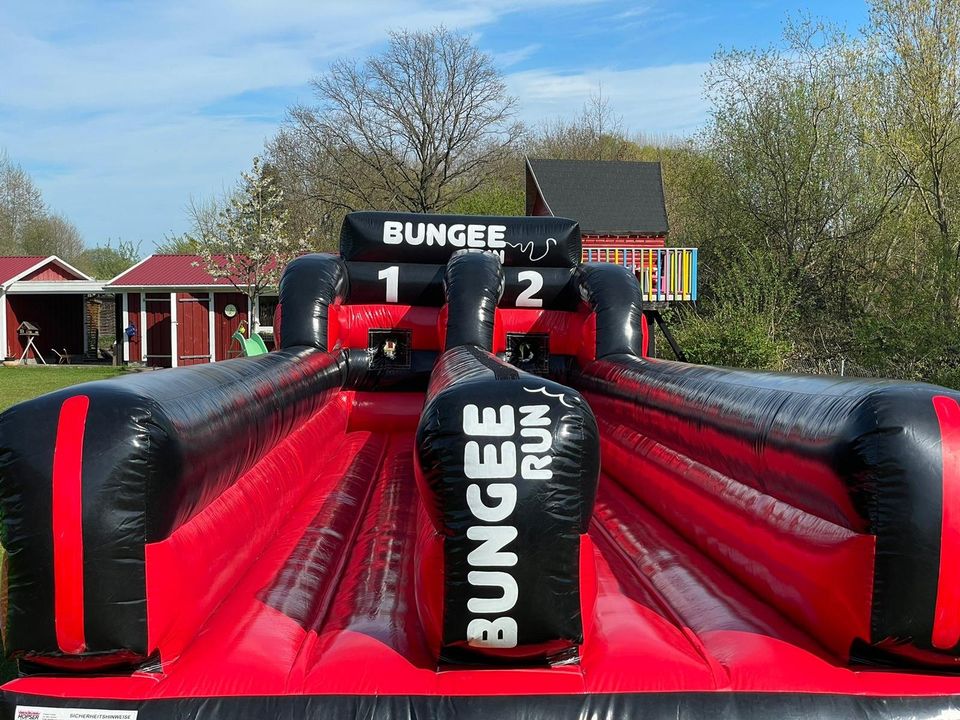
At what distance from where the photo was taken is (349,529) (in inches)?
126

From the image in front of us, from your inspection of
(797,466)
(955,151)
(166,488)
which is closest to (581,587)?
(797,466)

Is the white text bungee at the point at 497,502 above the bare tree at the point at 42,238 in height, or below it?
below

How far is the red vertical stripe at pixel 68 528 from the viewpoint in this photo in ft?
5.74

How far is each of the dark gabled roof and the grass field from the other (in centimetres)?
986

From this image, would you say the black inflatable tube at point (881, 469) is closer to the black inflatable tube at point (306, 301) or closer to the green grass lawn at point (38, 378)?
the black inflatable tube at point (306, 301)

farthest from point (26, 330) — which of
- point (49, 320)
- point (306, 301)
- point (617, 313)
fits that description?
point (617, 313)

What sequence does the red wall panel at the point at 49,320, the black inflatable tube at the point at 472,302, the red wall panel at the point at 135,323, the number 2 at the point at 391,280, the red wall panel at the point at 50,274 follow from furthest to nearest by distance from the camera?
the red wall panel at the point at 50,274 < the red wall panel at the point at 49,320 < the red wall panel at the point at 135,323 < the number 2 at the point at 391,280 < the black inflatable tube at the point at 472,302

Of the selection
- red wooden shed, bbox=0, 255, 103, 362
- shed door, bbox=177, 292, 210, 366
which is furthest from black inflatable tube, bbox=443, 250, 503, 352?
red wooden shed, bbox=0, 255, 103, 362

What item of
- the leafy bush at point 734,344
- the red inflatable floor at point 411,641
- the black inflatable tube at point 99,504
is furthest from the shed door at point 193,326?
the black inflatable tube at point 99,504

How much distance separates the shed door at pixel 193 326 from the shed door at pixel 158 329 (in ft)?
1.33

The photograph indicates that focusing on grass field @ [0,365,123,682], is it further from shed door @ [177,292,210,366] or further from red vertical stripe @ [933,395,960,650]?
red vertical stripe @ [933,395,960,650]

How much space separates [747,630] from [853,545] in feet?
1.36

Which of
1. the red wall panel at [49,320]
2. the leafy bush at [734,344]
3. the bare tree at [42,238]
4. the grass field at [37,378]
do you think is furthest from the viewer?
the bare tree at [42,238]

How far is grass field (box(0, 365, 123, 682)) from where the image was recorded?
12.9m
